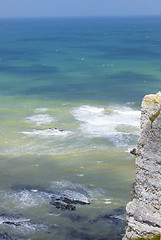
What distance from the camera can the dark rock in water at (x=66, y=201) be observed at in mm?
16658

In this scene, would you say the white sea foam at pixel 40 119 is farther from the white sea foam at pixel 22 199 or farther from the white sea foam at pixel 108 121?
the white sea foam at pixel 22 199

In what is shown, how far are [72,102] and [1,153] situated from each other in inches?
613

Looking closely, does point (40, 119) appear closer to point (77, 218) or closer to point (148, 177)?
point (77, 218)

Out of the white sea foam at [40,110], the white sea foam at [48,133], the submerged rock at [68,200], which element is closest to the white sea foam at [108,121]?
the white sea foam at [48,133]

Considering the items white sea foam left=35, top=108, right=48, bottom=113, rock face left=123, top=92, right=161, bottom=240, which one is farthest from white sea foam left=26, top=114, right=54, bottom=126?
rock face left=123, top=92, right=161, bottom=240

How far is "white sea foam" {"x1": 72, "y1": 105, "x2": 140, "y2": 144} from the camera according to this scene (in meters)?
27.8

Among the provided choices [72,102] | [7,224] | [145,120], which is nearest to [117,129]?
[72,102]

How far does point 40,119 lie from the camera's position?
31.8 m

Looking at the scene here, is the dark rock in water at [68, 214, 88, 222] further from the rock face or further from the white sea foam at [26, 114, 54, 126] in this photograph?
the white sea foam at [26, 114, 54, 126]

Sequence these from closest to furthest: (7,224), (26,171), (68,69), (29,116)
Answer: (7,224) < (26,171) < (29,116) < (68,69)

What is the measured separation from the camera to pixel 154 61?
222ft

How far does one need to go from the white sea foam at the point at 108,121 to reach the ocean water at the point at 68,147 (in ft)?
0.21

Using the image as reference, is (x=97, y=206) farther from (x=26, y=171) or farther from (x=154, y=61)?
(x=154, y=61)

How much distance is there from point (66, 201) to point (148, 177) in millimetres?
9741
